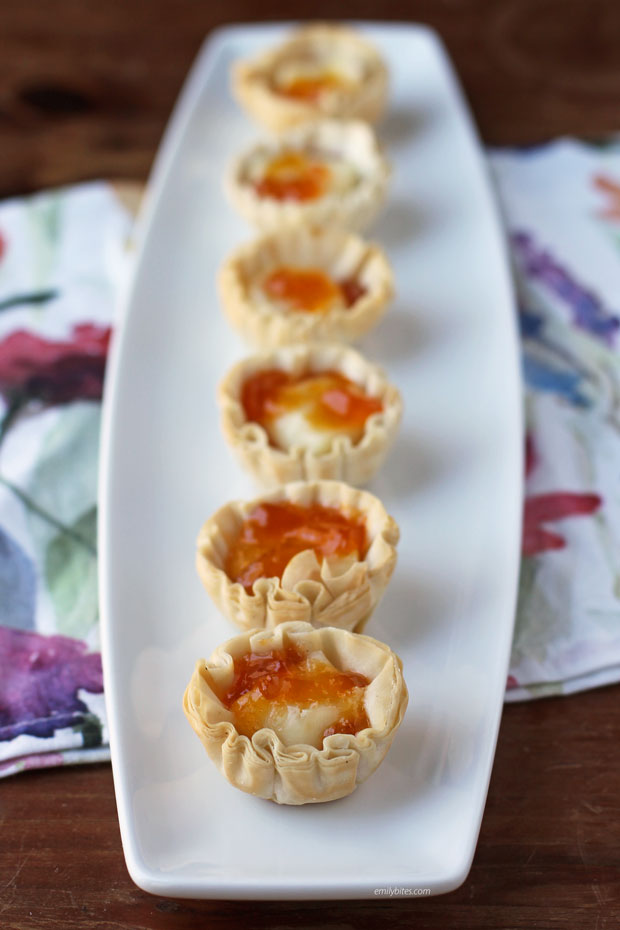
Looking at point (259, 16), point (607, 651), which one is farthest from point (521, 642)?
point (259, 16)

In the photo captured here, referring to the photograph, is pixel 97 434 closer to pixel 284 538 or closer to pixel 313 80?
pixel 284 538

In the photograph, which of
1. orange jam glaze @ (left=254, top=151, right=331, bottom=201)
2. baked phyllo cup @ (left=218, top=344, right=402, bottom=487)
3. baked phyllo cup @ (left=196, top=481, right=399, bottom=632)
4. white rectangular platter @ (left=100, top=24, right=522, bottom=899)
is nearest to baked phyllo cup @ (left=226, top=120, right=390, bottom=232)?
orange jam glaze @ (left=254, top=151, right=331, bottom=201)

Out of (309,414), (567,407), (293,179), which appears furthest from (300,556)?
(293,179)

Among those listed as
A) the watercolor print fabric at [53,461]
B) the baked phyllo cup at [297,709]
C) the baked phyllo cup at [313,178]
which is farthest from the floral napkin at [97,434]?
the baked phyllo cup at [313,178]

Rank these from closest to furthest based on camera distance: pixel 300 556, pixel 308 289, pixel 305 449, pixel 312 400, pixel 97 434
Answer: pixel 300 556
pixel 305 449
pixel 312 400
pixel 97 434
pixel 308 289

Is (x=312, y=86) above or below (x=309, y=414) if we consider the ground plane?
above

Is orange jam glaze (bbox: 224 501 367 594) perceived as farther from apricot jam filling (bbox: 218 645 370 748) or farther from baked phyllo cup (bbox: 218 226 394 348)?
baked phyllo cup (bbox: 218 226 394 348)

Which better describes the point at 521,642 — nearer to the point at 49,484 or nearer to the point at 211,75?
the point at 49,484
